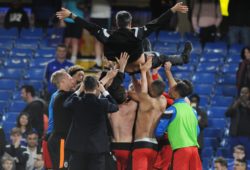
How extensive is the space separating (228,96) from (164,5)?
10.0 feet

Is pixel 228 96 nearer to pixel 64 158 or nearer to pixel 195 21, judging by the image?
pixel 195 21

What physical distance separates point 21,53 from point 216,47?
414 centimetres

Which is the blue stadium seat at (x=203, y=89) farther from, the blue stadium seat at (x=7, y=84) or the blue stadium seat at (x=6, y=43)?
the blue stadium seat at (x=6, y=43)

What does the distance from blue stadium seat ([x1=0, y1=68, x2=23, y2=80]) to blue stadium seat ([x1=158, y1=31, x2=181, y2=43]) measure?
306 cm

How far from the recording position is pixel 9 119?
18156mm

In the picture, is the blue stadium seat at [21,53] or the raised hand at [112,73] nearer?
the raised hand at [112,73]

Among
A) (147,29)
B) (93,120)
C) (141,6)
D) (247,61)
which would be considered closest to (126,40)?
(147,29)

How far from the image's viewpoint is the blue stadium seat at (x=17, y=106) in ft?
60.8

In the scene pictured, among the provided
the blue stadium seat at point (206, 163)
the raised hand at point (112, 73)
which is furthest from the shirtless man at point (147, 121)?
the blue stadium seat at point (206, 163)

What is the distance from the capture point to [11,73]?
64.1 feet

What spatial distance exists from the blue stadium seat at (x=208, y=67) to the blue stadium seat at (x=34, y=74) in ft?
10.5

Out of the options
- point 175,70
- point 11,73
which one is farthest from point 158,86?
point 11,73

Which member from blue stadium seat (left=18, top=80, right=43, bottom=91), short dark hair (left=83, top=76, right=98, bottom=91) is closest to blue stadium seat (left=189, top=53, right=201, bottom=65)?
blue stadium seat (left=18, top=80, right=43, bottom=91)

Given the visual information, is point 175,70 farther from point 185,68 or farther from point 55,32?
point 55,32
